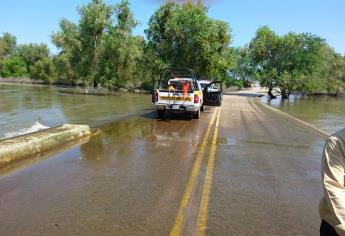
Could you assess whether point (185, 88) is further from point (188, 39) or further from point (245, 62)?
point (245, 62)

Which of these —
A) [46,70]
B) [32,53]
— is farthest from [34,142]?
[32,53]

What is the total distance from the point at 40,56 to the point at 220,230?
11563 centimetres

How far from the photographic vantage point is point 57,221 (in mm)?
5199

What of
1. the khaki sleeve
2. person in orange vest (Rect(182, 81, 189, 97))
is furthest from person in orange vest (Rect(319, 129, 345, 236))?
person in orange vest (Rect(182, 81, 189, 97))

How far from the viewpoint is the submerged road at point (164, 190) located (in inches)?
204

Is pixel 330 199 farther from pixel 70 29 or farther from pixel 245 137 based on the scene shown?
pixel 70 29

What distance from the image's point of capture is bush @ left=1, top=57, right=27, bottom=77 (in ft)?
375

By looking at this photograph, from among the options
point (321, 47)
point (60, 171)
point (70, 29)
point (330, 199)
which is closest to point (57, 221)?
point (60, 171)

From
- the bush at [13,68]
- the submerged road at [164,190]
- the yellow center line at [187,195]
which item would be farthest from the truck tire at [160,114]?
the bush at [13,68]

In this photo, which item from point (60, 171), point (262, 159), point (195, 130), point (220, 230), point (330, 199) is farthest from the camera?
point (195, 130)

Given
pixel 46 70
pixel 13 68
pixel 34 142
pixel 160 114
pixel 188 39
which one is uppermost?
pixel 188 39

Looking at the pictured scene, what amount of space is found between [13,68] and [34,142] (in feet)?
376

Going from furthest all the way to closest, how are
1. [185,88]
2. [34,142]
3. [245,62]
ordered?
1. [245,62]
2. [185,88]
3. [34,142]

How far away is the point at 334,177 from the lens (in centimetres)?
265
